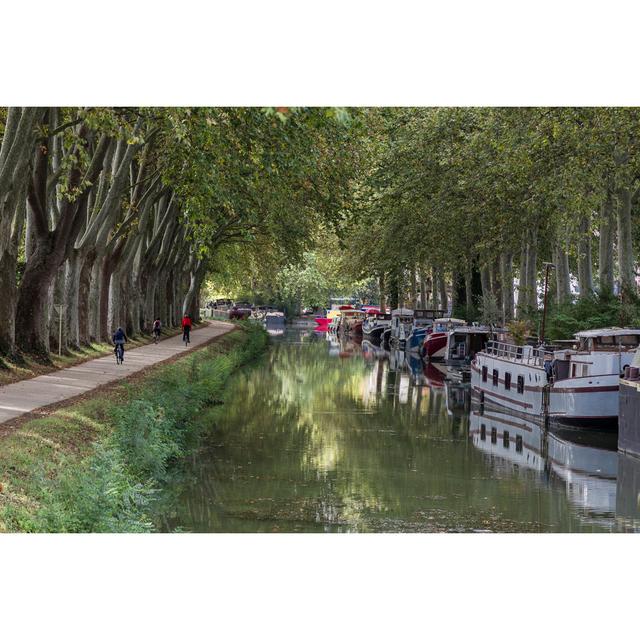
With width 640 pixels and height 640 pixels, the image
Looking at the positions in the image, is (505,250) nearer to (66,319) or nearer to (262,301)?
(66,319)

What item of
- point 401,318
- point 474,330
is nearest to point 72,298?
point 474,330

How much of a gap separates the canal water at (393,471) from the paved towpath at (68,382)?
3.21 metres

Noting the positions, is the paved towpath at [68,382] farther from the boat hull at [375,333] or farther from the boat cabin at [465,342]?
the boat hull at [375,333]

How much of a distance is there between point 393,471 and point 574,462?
15.6 feet

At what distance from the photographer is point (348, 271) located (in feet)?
255

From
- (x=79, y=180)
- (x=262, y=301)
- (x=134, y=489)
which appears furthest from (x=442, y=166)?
(x=262, y=301)

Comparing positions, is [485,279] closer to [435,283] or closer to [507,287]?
[507,287]

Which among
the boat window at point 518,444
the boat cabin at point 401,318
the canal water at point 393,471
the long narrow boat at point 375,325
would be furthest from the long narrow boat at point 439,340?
the boat window at point 518,444

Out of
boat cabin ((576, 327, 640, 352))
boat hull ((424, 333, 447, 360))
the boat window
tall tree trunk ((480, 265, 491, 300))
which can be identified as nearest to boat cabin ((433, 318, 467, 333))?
boat hull ((424, 333, 447, 360))

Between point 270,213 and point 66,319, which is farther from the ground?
point 270,213

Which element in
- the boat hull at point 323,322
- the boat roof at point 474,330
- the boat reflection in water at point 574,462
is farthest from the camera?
the boat hull at point 323,322

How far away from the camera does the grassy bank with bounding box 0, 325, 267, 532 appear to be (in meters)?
15.8

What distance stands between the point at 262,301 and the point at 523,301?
84.5 metres

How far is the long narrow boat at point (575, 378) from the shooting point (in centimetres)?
3180
